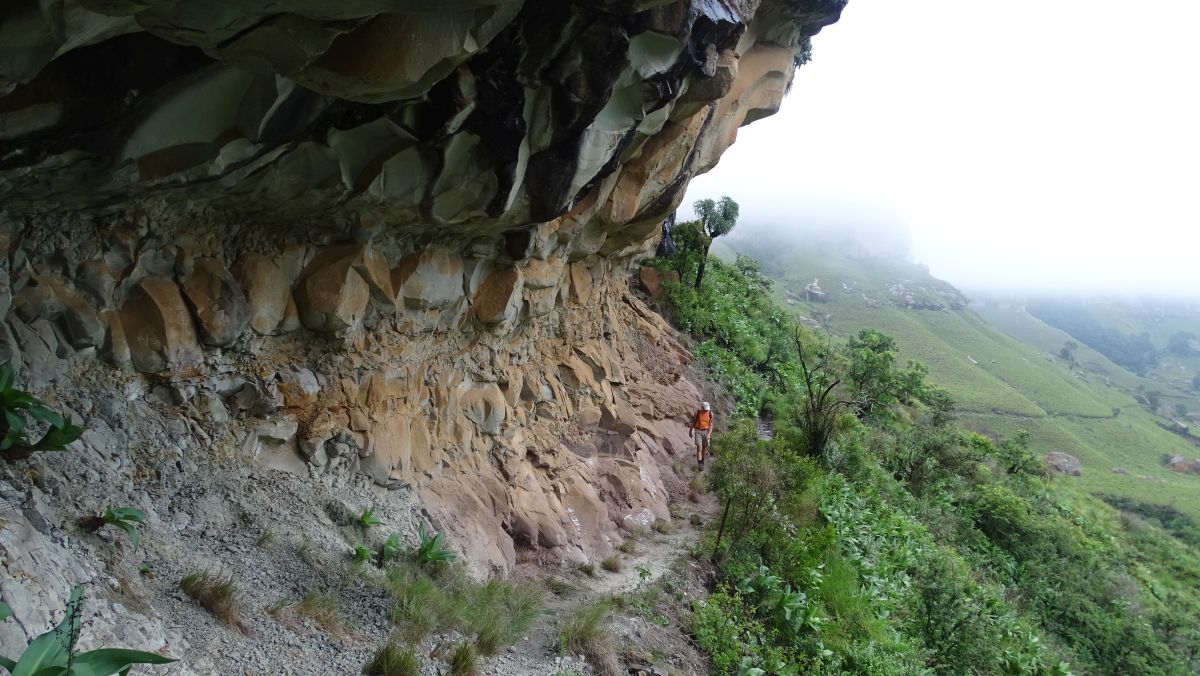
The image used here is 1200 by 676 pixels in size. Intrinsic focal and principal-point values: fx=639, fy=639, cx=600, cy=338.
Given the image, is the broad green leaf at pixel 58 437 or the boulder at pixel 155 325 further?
the boulder at pixel 155 325

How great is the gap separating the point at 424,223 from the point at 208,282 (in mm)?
1972

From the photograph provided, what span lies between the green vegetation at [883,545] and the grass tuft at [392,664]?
11.3ft

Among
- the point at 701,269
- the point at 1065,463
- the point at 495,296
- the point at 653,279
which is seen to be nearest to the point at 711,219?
the point at 701,269

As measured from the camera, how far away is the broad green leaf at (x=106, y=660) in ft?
8.03

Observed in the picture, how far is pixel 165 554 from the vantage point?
4.02 m

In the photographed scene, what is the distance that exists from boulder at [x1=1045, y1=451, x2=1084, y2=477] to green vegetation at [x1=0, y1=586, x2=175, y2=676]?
61.7 m

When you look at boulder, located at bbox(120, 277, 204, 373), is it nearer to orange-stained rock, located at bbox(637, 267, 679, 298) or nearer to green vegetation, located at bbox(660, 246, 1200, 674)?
green vegetation, located at bbox(660, 246, 1200, 674)

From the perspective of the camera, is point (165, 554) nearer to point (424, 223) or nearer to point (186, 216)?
point (186, 216)

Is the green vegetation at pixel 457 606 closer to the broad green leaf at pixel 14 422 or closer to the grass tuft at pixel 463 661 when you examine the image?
the grass tuft at pixel 463 661

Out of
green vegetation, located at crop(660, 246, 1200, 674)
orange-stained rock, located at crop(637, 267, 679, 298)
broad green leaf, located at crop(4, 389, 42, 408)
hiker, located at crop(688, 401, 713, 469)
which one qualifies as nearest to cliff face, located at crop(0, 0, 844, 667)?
broad green leaf, located at crop(4, 389, 42, 408)

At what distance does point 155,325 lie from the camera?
183 inches

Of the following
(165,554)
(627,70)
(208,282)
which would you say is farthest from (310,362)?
(627,70)

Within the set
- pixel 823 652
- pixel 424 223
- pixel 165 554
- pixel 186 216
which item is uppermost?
pixel 424 223

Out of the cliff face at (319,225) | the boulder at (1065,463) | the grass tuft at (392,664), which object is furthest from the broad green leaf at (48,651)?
the boulder at (1065,463)
